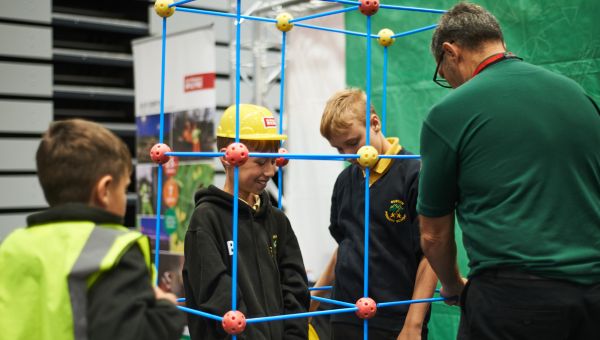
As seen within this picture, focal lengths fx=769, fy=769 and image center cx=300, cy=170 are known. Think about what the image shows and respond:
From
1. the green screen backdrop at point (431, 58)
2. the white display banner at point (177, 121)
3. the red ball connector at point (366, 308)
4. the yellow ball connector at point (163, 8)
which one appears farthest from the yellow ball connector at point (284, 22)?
the white display banner at point (177, 121)

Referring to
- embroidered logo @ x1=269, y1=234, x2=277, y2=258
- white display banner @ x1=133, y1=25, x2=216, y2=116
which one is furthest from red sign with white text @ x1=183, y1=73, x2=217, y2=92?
embroidered logo @ x1=269, y1=234, x2=277, y2=258

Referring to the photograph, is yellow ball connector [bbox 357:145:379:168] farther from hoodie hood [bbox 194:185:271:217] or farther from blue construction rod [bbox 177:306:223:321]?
blue construction rod [bbox 177:306:223:321]

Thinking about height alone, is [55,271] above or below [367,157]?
below

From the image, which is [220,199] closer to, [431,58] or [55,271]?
[55,271]

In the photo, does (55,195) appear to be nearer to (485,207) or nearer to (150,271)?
(150,271)

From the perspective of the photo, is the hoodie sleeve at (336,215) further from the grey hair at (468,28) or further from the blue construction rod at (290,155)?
the grey hair at (468,28)

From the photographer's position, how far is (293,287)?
2.13m

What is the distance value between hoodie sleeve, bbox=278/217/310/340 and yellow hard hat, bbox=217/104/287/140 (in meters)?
0.27

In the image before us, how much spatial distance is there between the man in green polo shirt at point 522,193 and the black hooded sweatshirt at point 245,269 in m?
0.55

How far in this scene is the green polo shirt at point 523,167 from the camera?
5.14 feet

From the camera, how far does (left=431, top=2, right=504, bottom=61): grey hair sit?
1.73 m

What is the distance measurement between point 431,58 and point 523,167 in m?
2.26

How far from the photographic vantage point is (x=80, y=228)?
1.41 meters

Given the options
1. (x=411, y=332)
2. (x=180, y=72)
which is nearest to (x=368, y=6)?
(x=411, y=332)
